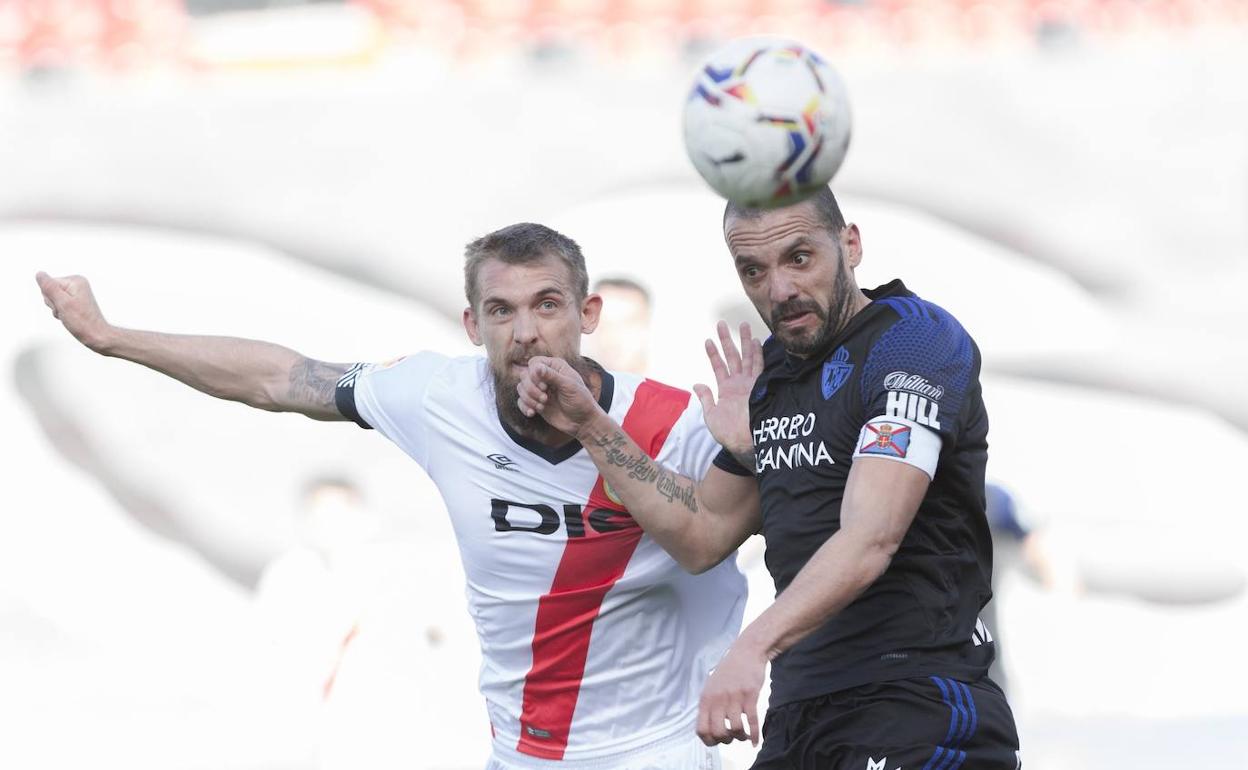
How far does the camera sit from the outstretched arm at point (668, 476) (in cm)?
409

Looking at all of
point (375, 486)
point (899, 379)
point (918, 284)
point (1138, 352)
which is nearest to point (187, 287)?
point (375, 486)

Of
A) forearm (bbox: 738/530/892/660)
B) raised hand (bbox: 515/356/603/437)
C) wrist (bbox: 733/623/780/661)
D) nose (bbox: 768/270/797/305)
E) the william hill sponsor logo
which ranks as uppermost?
nose (bbox: 768/270/797/305)

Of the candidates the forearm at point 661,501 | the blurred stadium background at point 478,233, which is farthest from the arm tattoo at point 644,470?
the blurred stadium background at point 478,233

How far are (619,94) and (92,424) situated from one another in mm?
4828

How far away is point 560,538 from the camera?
173 inches

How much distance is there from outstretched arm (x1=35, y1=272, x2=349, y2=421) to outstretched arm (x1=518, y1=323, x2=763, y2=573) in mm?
828

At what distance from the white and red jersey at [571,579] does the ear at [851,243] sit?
764 millimetres

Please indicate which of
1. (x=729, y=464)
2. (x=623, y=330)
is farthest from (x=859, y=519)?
(x=623, y=330)

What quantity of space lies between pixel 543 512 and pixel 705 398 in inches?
21.5

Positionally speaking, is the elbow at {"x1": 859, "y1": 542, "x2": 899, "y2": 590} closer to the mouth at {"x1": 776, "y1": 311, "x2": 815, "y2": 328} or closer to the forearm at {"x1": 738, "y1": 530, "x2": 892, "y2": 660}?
the forearm at {"x1": 738, "y1": 530, "x2": 892, "y2": 660}

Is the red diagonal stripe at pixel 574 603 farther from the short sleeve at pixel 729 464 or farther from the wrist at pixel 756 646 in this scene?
the wrist at pixel 756 646

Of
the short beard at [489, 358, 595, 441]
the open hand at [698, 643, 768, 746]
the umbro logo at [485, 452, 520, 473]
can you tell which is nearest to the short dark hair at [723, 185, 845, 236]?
the short beard at [489, 358, 595, 441]

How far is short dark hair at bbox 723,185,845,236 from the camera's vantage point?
12.6ft

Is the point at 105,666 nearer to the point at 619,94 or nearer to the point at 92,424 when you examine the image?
the point at 92,424
